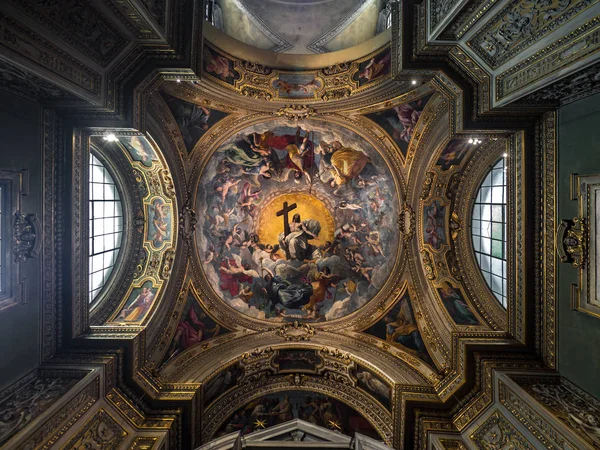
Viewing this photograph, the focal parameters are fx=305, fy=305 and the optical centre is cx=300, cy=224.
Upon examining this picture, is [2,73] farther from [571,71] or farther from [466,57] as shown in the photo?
[571,71]

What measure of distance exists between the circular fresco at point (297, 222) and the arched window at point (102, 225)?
289 cm

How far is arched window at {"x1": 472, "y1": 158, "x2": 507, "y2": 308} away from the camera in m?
9.96

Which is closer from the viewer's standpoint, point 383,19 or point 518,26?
point 518,26

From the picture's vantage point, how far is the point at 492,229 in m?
10.4

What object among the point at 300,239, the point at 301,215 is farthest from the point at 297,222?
the point at 300,239

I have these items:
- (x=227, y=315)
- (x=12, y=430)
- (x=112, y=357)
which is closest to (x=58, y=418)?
(x=12, y=430)

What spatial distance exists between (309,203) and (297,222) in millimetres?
983

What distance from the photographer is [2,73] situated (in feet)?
17.8

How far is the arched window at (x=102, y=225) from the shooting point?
9977 mm

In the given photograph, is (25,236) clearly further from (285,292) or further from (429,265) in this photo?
(429,265)

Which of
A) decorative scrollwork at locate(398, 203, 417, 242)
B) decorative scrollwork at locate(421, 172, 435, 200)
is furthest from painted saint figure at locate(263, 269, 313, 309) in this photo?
decorative scrollwork at locate(421, 172, 435, 200)

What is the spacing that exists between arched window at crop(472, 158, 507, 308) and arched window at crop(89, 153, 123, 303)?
42.3 ft

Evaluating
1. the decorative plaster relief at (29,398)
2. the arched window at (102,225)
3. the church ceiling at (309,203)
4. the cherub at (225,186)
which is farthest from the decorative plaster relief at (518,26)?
the decorative plaster relief at (29,398)

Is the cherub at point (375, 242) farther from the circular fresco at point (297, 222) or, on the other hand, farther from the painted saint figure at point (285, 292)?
the painted saint figure at point (285, 292)
